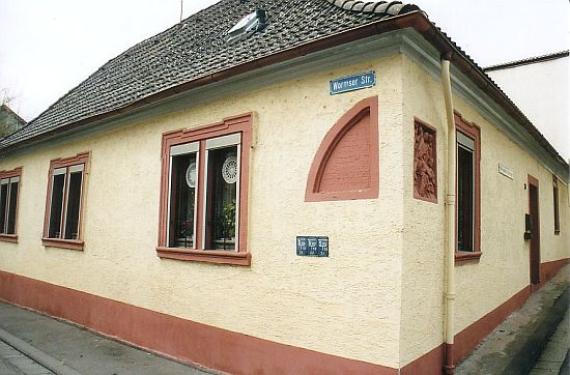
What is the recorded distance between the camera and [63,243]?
9.48m

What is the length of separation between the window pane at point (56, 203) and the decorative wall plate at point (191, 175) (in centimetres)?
475

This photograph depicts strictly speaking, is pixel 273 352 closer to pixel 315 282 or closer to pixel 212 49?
pixel 315 282

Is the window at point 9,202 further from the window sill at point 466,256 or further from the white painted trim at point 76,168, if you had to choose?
the window sill at point 466,256

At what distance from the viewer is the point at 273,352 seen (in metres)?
5.23

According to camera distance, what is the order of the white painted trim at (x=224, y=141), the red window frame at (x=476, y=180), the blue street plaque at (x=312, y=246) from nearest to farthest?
the blue street plaque at (x=312, y=246)
the white painted trim at (x=224, y=141)
the red window frame at (x=476, y=180)

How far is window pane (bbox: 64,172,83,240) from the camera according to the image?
9.68 metres

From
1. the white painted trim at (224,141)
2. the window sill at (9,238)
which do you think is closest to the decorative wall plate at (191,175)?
the white painted trim at (224,141)

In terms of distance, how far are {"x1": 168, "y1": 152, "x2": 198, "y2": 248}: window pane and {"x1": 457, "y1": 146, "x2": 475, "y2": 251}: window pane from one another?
12.6 ft

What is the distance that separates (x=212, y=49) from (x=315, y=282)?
461cm

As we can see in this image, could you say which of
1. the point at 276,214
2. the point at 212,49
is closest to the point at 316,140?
the point at 276,214

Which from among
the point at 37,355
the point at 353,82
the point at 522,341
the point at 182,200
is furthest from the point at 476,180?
the point at 37,355

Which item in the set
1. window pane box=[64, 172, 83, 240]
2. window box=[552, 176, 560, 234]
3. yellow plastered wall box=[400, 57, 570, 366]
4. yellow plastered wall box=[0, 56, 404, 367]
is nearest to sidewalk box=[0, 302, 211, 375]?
yellow plastered wall box=[0, 56, 404, 367]

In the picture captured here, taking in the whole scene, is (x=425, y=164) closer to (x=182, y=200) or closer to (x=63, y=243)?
(x=182, y=200)

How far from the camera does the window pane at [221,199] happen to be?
6207 mm
